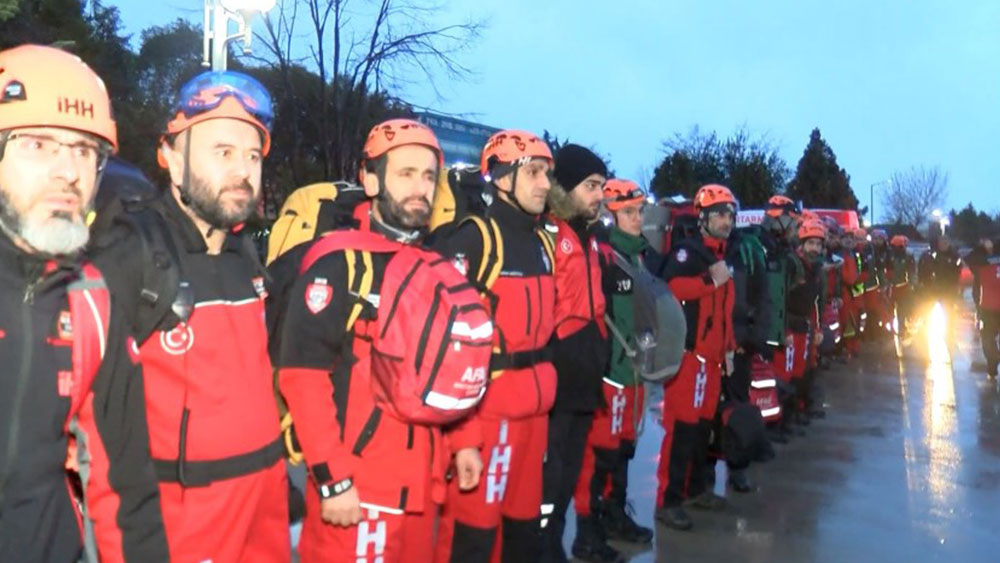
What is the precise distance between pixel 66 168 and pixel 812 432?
9508 millimetres

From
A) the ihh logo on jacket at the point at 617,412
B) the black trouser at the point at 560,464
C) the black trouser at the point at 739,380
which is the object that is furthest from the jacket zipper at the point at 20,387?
the black trouser at the point at 739,380

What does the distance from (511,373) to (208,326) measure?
1.88m

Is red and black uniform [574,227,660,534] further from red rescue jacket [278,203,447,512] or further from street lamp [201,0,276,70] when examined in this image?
street lamp [201,0,276,70]

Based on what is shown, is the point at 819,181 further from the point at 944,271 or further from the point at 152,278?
the point at 152,278

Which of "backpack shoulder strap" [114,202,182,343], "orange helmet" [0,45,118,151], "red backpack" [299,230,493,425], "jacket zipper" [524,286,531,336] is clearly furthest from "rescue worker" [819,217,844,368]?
"orange helmet" [0,45,118,151]

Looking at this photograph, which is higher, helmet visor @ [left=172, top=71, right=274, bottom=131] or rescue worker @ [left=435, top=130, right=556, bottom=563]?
helmet visor @ [left=172, top=71, right=274, bottom=131]

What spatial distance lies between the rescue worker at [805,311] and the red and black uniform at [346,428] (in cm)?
740

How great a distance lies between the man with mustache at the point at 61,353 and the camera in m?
2.46

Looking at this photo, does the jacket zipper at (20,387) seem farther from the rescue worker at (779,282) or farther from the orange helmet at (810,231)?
the orange helmet at (810,231)

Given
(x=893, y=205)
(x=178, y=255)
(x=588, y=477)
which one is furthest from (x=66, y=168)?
(x=893, y=205)

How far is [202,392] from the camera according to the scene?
10.0ft

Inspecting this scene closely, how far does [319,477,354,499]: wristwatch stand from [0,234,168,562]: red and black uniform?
87cm

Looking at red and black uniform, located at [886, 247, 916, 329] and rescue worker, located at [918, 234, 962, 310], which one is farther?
red and black uniform, located at [886, 247, 916, 329]

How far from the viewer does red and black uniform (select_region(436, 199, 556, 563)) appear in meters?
4.60
